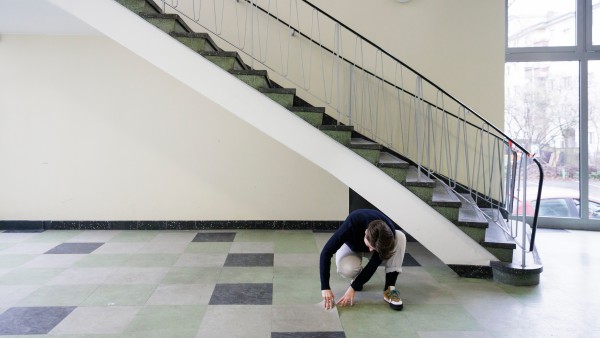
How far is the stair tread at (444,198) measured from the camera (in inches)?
165

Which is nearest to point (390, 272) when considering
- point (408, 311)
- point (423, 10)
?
point (408, 311)

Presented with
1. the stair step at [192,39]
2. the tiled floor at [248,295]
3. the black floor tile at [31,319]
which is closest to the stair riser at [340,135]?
the tiled floor at [248,295]

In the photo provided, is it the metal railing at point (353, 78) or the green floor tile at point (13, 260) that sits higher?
the metal railing at point (353, 78)

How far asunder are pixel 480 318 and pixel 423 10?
4357 mm

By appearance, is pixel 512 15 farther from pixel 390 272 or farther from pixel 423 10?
pixel 390 272

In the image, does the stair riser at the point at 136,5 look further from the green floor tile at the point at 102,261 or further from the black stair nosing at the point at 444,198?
the black stair nosing at the point at 444,198

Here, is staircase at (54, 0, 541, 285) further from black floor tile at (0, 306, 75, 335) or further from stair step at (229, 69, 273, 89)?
black floor tile at (0, 306, 75, 335)

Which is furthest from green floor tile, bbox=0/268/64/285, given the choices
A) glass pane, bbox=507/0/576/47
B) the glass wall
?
glass pane, bbox=507/0/576/47

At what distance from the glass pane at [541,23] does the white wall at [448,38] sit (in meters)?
0.72

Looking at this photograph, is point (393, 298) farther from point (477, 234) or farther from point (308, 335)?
point (477, 234)

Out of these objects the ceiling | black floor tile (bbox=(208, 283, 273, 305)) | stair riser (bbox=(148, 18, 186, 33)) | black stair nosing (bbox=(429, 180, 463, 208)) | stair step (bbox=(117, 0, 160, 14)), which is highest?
the ceiling

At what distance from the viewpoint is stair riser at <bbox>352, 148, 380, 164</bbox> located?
4375 millimetres

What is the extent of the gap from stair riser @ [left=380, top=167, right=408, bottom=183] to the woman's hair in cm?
134

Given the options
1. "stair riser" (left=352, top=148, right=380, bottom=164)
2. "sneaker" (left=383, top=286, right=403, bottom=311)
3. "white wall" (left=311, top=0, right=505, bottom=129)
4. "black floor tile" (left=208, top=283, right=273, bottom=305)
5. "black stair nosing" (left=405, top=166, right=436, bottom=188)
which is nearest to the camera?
"sneaker" (left=383, top=286, right=403, bottom=311)
